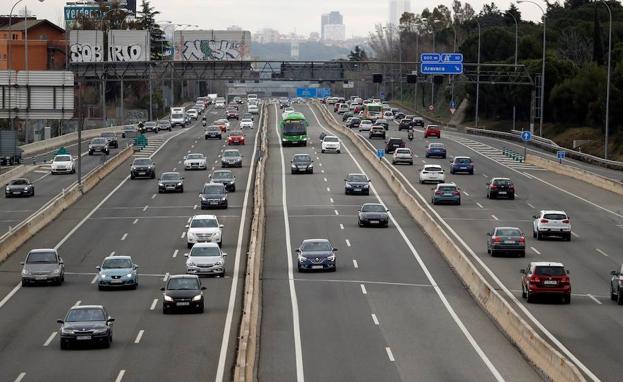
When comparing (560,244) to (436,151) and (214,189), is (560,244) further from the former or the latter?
(436,151)

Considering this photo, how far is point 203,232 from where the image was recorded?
2228 inches

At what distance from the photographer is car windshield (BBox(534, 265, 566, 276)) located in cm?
4295

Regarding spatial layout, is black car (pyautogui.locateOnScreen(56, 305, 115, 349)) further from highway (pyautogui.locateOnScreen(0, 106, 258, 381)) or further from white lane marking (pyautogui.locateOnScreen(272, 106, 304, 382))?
white lane marking (pyautogui.locateOnScreen(272, 106, 304, 382))

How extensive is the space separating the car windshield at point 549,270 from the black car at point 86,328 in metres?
14.4

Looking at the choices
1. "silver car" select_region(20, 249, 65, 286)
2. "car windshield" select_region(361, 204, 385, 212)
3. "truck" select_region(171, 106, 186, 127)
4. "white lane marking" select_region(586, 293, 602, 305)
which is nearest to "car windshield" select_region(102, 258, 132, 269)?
"silver car" select_region(20, 249, 65, 286)

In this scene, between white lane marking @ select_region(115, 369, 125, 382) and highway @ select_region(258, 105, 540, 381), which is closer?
white lane marking @ select_region(115, 369, 125, 382)

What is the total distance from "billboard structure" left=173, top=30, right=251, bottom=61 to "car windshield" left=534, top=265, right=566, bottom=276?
355 feet

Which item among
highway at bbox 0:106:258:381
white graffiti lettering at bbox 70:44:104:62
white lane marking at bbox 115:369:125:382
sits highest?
white graffiti lettering at bbox 70:44:104:62

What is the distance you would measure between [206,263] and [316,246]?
447cm

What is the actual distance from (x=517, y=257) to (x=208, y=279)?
1282 centimetres

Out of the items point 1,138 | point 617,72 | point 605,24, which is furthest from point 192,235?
point 605,24

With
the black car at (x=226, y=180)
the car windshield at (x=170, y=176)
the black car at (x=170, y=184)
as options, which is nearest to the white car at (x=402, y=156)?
the black car at (x=226, y=180)

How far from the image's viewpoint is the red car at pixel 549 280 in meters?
42.9

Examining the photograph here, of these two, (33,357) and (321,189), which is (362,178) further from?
(33,357)
